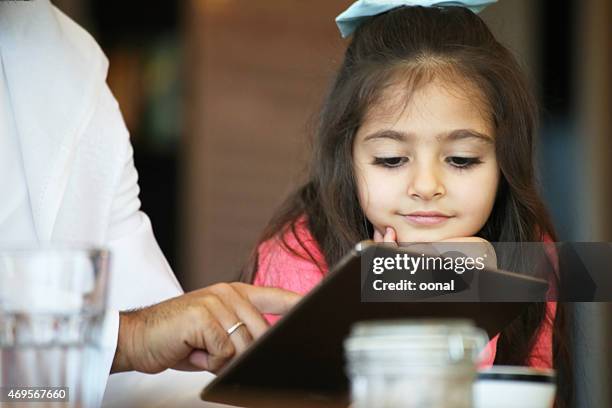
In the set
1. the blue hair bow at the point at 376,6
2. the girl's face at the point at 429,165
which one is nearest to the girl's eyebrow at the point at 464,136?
the girl's face at the point at 429,165

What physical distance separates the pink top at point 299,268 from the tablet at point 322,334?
0.57 meters

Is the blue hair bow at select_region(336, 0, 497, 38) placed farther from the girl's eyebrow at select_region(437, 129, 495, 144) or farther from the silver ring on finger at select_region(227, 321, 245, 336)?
the silver ring on finger at select_region(227, 321, 245, 336)

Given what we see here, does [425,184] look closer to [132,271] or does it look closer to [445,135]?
[445,135]

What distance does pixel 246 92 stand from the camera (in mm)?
4500

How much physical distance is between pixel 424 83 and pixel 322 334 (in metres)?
0.81

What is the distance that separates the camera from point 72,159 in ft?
Result: 4.98

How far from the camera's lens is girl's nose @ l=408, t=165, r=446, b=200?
1.57m

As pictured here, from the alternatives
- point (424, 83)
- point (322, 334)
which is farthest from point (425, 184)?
point (322, 334)

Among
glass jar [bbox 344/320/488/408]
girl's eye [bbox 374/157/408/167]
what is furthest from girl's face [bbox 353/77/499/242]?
glass jar [bbox 344/320/488/408]

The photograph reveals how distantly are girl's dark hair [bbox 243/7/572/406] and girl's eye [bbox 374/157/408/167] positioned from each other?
78mm

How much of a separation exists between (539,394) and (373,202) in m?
0.83

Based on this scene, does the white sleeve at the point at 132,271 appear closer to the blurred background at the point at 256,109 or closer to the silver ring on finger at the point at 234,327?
the silver ring on finger at the point at 234,327

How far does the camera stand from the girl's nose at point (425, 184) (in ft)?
5.15

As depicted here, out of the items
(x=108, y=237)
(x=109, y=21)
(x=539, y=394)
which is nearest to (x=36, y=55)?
(x=108, y=237)
